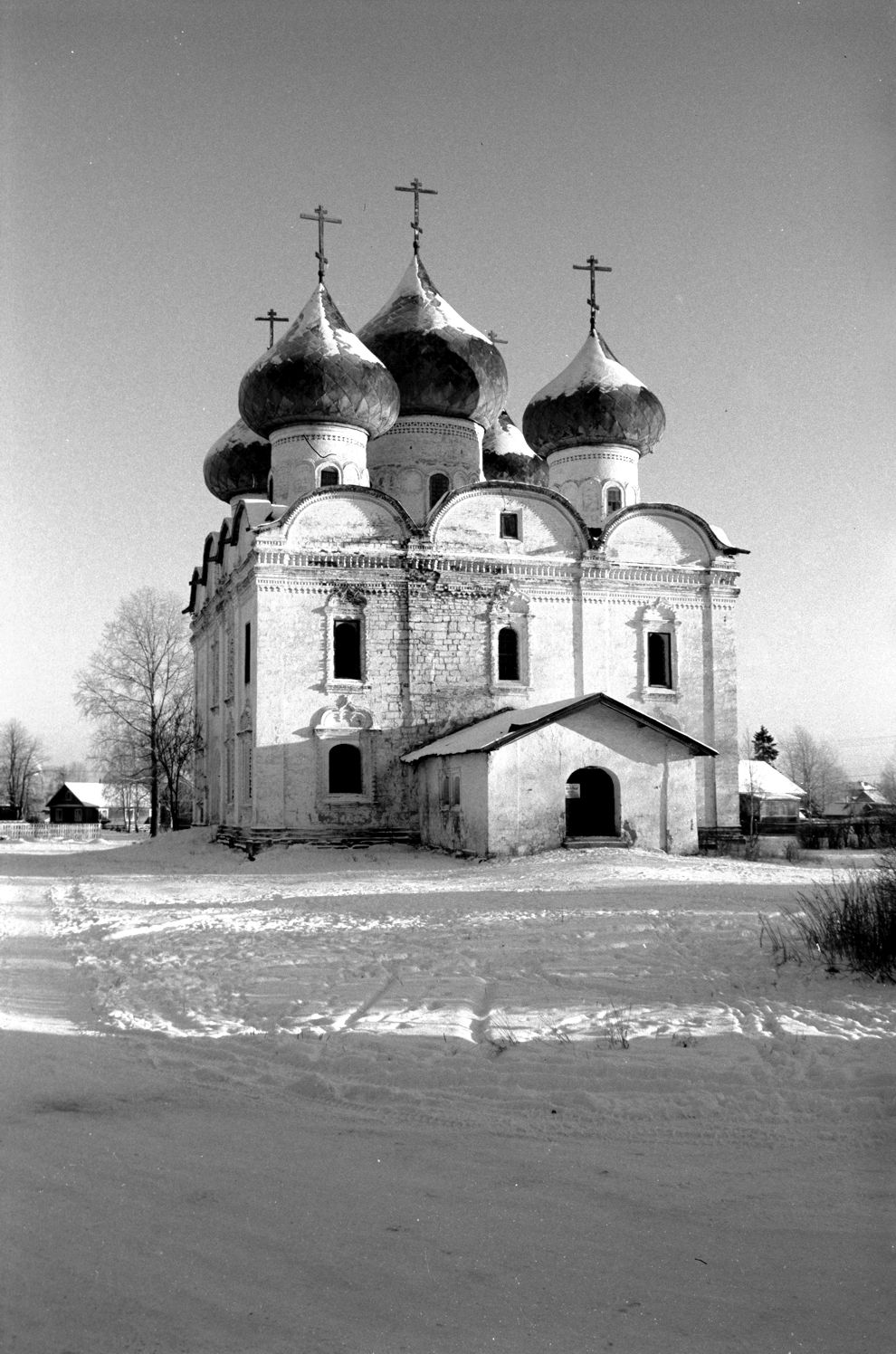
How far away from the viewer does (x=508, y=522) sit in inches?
952

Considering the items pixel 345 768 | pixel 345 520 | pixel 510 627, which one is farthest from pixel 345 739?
pixel 345 520

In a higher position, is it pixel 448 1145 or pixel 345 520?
pixel 345 520

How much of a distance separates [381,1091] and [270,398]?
19.6 metres

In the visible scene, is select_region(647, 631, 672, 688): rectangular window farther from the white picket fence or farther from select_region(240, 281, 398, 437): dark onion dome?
the white picket fence

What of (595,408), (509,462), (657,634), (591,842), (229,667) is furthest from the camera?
(509,462)

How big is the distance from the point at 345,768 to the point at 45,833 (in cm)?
2580

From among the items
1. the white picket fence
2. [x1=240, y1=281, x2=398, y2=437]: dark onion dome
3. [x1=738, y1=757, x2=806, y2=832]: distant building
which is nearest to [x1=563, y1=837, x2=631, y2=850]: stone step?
[x1=240, y1=281, x2=398, y2=437]: dark onion dome

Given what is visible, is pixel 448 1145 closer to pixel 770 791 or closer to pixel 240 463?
pixel 240 463

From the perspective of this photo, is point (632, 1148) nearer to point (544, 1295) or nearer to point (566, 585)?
point (544, 1295)

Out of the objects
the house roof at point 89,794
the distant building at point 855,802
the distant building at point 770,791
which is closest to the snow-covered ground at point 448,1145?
the distant building at point 855,802

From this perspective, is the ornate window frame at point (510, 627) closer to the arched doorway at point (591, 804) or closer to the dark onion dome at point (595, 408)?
the arched doorway at point (591, 804)

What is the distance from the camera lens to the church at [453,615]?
20.9m

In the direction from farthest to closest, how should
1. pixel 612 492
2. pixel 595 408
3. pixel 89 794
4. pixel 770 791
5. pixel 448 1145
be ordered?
pixel 89 794 → pixel 770 791 → pixel 612 492 → pixel 595 408 → pixel 448 1145

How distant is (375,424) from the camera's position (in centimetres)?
2403
